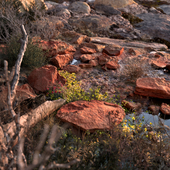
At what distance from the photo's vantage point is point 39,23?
21.9ft

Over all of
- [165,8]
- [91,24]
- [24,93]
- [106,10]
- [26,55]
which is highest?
[26,55]

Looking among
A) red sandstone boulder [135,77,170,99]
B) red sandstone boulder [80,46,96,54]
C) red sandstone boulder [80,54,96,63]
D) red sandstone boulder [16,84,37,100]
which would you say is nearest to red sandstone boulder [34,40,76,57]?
red sandstone boulder [80,46,96,54]

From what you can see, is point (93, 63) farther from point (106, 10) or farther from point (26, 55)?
point (106, 10)

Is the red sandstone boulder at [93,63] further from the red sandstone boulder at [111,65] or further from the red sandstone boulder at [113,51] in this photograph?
the red sandstone boulder at [113,51]

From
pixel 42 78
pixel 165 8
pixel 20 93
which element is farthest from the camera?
pixel 165 8

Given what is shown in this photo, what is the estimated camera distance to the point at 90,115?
3.14m

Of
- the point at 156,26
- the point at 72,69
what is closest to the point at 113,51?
the point at 72,69

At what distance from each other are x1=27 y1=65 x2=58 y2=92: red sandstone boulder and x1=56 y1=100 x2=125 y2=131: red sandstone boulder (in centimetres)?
100

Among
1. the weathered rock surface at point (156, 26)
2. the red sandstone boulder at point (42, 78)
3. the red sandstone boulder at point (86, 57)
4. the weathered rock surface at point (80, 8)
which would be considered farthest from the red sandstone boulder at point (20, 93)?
the weathered rock surface at point (80, 8)

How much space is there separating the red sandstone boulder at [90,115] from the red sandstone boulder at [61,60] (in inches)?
84.5

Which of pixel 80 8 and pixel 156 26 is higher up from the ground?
pixel 80 8

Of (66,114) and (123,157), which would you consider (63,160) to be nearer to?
(123,157)

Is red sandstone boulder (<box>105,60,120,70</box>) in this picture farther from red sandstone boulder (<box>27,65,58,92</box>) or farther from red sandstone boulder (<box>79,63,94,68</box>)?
red sandstone boulder (<box>27,65,58,92</box>)

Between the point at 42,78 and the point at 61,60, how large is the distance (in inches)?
58.2
